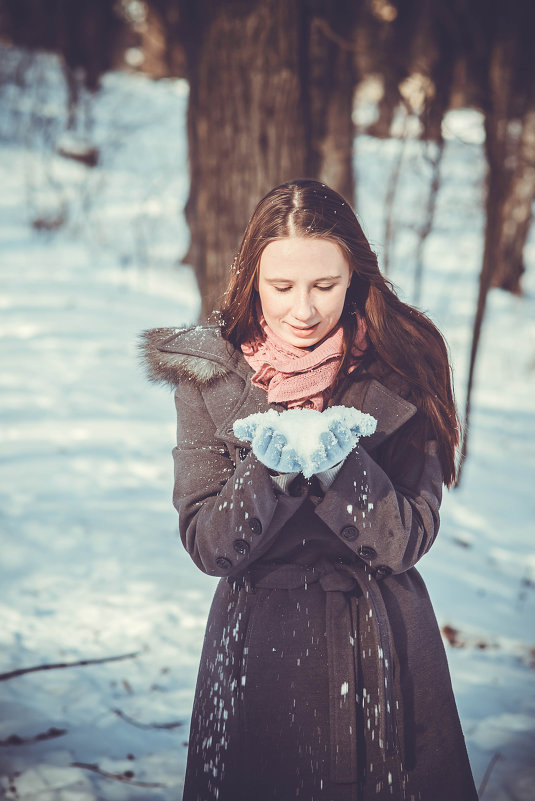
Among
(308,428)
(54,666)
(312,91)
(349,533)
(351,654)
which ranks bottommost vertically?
(54,666)

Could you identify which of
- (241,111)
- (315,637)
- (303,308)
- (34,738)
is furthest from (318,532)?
(241,111)

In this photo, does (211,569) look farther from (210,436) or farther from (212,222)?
(212,222)

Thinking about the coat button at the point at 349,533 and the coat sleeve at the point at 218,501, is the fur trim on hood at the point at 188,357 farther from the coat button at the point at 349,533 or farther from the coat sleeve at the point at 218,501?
the coat button at the point at 349,533

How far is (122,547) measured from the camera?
12.1ft

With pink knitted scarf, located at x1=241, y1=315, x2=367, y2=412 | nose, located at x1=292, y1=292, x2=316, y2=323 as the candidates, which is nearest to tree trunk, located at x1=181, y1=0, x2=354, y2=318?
pink knitted scarf, located at x1=241, y1=315, x2=367, y2=412

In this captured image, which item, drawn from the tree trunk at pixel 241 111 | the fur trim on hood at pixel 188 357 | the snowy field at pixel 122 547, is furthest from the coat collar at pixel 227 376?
the tree trunk at pixel 241 111

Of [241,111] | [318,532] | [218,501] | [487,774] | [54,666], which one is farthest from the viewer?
[241,111]

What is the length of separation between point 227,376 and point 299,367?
21 centimetres

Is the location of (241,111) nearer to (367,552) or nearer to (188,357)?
(188,357)

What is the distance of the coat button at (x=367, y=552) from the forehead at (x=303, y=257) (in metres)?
0.63

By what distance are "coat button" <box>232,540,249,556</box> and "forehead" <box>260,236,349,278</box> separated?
0.61m

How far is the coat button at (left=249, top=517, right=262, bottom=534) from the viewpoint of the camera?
1351mm

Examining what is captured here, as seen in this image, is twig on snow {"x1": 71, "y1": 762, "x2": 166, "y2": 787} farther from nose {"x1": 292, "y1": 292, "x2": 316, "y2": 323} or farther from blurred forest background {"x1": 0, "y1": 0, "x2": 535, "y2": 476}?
nose {"x1": 292, "y1": 292, "x2": 316, "y2": 323}

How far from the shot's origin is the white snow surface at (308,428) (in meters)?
1.28
